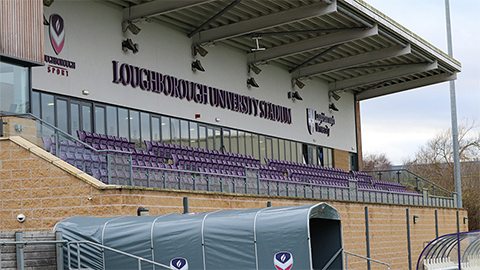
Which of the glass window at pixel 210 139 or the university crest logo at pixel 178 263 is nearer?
the university crest logo at pixel 178 263

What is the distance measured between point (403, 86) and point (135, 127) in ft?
65.0

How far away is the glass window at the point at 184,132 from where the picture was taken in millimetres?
24281

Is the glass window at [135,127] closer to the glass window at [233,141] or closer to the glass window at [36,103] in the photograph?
the glass window at [36,103]

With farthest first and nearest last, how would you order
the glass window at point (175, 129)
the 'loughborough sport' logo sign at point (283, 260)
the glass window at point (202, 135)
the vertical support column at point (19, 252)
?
the glass window at point (202, 135) → the glass window at point (175, 129) → the vertical support column at point (19, 252) → the 'loughborough sport' logo sign at point (283, 260)

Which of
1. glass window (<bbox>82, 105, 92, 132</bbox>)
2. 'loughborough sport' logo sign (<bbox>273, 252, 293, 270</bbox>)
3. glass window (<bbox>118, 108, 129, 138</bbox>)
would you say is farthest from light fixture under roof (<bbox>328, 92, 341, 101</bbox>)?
'loughborough sport' logo sign (<bbox>273, 252, 293, 270</bbox>)

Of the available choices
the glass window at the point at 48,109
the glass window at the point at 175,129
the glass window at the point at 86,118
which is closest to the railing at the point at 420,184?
the glass window at the point at 175,129

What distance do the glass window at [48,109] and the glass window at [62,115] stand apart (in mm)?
259

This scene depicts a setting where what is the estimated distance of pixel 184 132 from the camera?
2442 centimetres

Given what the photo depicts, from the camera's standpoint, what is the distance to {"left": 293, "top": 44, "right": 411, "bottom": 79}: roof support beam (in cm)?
2959

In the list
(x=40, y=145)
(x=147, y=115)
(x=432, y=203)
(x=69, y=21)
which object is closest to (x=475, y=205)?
(x=432, y=203)

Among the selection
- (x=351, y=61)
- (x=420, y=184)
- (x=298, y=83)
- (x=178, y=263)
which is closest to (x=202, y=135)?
(x=298, y=83)

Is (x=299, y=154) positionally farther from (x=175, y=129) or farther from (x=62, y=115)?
(x=62, y=115)

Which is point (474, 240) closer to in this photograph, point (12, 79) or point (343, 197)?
point (343, 197)

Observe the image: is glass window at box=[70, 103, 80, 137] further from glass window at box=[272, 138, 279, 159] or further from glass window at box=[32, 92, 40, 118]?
glass window at box=[272, 138, 279, 159]
